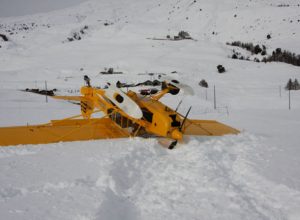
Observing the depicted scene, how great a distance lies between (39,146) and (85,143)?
1248mm

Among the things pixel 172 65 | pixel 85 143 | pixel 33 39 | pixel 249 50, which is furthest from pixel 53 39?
pixel 85 143

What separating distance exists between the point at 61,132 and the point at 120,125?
1.83 m

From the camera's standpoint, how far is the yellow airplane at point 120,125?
8.96m

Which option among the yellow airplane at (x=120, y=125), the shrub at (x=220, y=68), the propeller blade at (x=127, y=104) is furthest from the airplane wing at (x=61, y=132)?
the shrub at (x=220, y=68)

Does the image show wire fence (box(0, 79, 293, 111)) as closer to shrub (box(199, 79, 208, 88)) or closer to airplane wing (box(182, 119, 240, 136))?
shrub (box(199, 79, 208, 88))

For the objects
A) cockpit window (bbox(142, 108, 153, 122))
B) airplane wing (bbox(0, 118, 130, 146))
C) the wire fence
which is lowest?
the wire fence

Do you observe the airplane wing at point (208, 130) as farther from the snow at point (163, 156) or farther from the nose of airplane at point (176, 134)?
the nose of airplane at point (176, 134)

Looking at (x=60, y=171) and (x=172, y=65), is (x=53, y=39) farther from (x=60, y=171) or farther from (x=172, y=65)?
(x=60, y=171)

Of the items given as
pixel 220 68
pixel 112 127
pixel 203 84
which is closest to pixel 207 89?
pixel 203 84

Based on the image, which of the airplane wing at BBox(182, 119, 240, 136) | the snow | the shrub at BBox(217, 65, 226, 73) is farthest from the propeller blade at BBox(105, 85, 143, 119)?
Result: the shrub at BBox(217, 65, 226, 73)

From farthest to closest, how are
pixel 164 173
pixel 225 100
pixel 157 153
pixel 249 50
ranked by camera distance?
pixel 249 50, pixel 225 100, pixel 157 153, pixel 164 173

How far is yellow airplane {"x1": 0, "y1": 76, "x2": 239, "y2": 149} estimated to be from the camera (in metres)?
Answer: 8.96

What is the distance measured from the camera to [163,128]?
29.3 ft

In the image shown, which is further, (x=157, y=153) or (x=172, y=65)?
(x=172, y=65)
